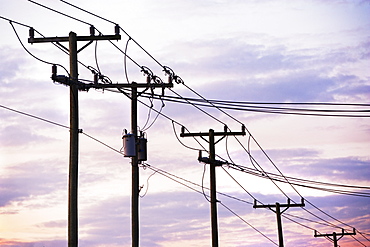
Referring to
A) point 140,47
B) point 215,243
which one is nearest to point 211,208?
point 215,243

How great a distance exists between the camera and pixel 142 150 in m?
31.0

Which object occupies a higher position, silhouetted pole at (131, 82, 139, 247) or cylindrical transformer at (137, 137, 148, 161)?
cylindrical transformer at (137, 137, 148, 161)

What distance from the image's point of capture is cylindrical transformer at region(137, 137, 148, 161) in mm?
30922

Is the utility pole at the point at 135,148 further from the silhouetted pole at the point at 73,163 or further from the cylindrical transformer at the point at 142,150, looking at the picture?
the silhouetted pole at the point at 73,163

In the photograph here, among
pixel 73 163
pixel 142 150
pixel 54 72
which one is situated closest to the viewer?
pixel 73 163

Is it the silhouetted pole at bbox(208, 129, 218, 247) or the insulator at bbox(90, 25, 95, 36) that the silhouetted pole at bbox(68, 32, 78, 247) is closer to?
the insulator at bbox(90, 25, 95, 36)

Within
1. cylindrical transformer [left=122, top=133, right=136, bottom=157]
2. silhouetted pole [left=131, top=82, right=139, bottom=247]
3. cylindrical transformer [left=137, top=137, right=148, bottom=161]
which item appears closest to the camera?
cylindrical transformer [left=122, top=133, right=136, bottom=157]

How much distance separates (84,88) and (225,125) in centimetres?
1744

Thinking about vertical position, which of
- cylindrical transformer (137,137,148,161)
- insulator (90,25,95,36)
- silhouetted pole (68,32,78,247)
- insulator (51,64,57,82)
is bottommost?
silhouetted pole (68,32,78,247)

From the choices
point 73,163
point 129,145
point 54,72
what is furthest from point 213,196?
point 54,72

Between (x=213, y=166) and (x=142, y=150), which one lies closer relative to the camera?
(x=142, y=150)

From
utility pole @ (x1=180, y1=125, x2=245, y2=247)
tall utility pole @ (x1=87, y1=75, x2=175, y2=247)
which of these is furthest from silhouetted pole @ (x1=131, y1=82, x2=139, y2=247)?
utility pole @ (x1=180, y1=125, x2=245, y2=247)

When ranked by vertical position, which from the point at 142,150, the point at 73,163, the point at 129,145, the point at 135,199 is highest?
the point at 142,150

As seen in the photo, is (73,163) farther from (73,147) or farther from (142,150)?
(142,150)
